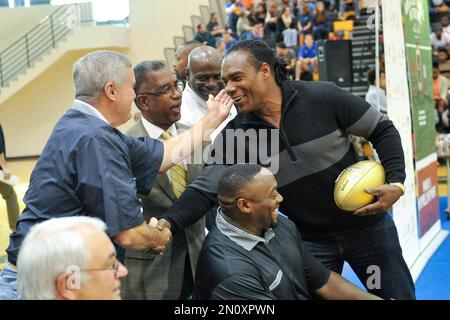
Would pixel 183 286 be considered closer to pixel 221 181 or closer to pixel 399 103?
pixel 221 181

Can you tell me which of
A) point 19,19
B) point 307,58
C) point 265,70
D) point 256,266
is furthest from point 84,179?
point 19,19

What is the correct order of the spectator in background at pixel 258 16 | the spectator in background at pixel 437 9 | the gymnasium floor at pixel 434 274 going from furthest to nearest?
the spectator in background at pixel 258 16
the spectator in background at pixel 437 9
the gymnasium floor at pixel 434 274

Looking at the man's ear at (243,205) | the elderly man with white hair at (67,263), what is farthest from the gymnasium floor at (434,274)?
the elderly man with white hair at (67,263)

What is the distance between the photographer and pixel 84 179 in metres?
2.65

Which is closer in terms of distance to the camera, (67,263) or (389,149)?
(67,263)

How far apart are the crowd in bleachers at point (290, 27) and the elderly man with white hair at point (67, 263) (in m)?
14.1

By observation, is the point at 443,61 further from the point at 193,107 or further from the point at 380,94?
the point at 193,107

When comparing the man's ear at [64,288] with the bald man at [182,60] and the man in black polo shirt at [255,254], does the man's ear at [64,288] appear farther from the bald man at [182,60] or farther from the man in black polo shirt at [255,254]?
the bald man at [182,60]

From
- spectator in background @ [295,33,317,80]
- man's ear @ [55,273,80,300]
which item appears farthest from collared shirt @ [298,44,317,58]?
man's ear @ [55,273,80,300]

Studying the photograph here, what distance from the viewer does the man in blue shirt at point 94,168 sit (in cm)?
267

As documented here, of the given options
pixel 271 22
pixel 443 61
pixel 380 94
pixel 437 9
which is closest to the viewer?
pixel 380 94

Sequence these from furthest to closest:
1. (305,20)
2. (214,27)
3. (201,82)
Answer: (214,27), (305,20), (201,82)

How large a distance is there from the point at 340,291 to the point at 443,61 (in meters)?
14.6

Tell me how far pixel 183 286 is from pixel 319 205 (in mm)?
846
